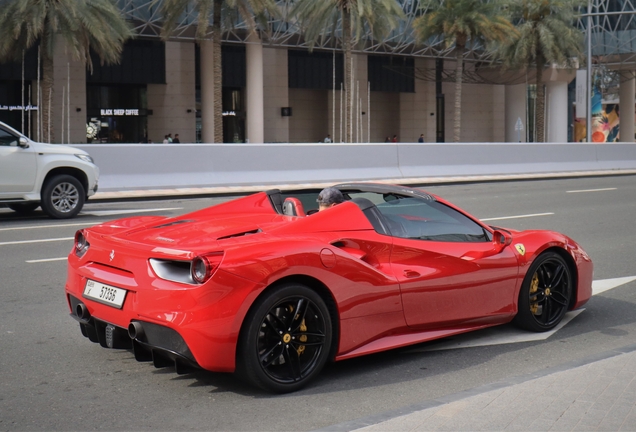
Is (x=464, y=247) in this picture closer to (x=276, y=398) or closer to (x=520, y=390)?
(x=520, y=390)

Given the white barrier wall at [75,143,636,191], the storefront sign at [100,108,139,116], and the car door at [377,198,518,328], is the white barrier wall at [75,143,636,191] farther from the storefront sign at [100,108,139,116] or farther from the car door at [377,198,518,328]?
the storefront sign at [100,108,139,116]

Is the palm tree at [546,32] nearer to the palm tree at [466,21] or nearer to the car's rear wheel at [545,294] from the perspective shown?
the palm tree at [466,21]

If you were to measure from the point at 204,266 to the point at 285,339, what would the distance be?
682 millimetres

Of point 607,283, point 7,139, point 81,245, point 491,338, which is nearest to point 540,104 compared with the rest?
point 7,139

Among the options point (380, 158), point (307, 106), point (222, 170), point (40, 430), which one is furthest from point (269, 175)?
point (307, 106)

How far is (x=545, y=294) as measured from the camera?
645 centimetres

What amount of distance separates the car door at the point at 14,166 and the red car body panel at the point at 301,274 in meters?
8.96

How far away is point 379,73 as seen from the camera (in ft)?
186

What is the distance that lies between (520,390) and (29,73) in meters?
41.2

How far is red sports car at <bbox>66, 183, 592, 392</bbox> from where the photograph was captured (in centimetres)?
465

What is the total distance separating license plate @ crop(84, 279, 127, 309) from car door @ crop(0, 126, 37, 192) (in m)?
9.61

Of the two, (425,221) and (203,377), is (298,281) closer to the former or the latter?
(203,377)

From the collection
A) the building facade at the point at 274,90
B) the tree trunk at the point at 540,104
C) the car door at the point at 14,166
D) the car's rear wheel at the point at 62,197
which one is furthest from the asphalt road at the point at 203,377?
the tree trunk at the point at 540,104

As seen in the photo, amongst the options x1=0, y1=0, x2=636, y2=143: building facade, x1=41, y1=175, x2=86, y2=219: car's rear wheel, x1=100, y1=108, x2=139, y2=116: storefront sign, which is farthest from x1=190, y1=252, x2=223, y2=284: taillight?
x1=100, y1=108, x2=139, y2=116: storefront sign
